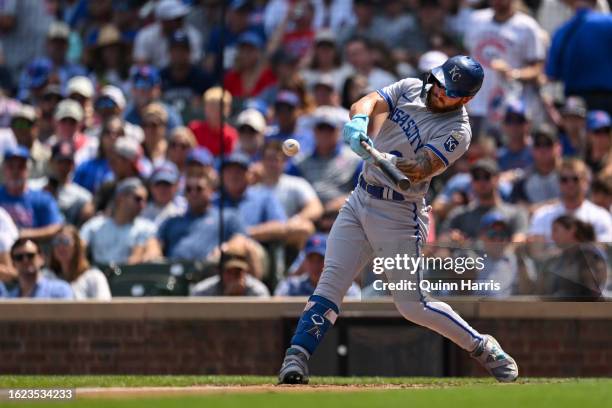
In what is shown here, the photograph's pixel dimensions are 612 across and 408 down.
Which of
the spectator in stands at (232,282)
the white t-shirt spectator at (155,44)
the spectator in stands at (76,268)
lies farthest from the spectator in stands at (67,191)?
the white t-shirt spectator at (155,44)

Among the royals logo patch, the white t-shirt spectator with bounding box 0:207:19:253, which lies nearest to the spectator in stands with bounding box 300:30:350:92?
the white t-shirt spectator with bounding box 0:207:19:253

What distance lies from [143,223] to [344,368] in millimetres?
2346

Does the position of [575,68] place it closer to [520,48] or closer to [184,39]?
[520,48]

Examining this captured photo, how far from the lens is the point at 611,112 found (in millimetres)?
13195

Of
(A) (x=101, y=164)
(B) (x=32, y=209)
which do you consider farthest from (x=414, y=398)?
(A) (x=101, y=164)

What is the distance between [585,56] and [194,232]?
408 centimetres

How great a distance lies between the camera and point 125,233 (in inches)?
477

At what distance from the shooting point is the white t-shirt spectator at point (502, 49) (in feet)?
44.6

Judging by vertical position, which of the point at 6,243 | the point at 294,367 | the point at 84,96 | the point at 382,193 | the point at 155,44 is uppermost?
the point at 155,44

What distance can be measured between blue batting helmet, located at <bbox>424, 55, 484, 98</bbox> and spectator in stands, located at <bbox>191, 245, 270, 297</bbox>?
3.84 m

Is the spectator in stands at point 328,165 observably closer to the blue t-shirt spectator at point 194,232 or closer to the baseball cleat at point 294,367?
the blue t-shirt spectator at point 194,232

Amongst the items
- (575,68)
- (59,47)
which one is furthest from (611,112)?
(59,47)

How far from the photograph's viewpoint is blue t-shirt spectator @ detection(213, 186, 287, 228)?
1228cm

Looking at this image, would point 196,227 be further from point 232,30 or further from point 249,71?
point 232,30
